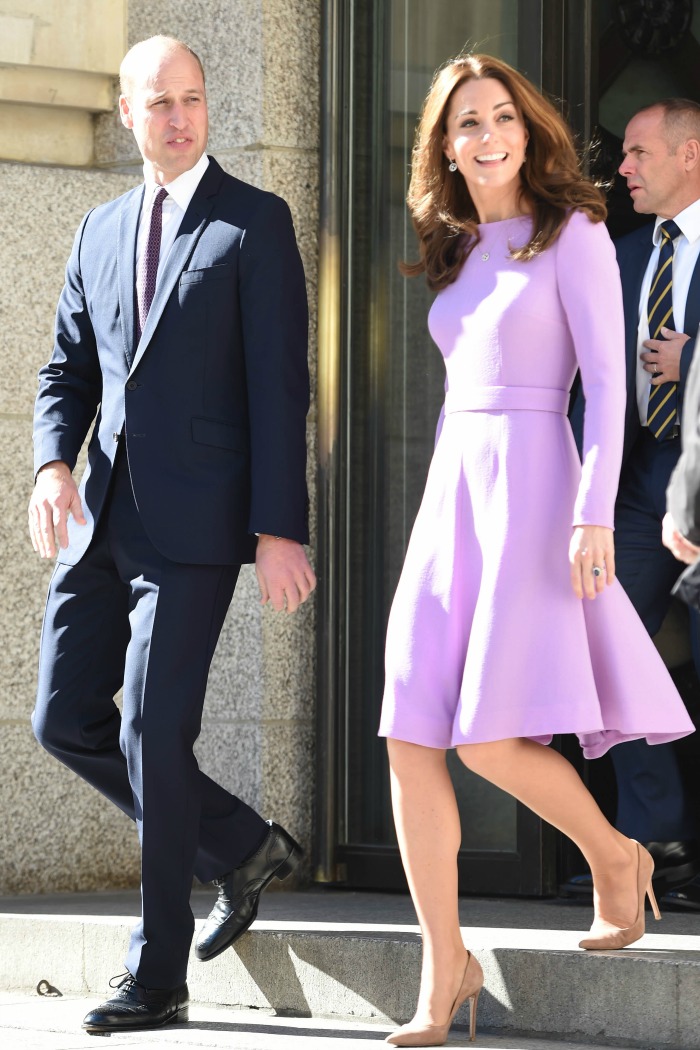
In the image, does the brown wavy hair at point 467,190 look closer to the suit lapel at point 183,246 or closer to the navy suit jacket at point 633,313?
the suit lapel at point 183,246

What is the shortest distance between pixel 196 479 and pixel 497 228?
0.91m

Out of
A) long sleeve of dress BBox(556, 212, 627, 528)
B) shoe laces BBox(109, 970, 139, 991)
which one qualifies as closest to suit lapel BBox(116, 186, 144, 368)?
long sleeve of dress BBox(556, 212, 627, 528)

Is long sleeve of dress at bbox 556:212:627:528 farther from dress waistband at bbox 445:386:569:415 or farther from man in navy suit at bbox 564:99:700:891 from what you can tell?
man in navy suit at bbox 564:99:700:891

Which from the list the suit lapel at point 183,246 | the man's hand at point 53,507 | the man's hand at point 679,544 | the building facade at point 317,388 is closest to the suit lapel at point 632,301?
the building facade at point 317,388

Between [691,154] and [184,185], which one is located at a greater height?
[691,154]

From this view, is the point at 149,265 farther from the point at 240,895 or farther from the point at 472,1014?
the point at 472,1014

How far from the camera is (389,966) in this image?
4.34 meters

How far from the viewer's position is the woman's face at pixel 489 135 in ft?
13.3

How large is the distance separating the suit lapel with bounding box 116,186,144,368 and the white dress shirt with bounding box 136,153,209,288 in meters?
0.02

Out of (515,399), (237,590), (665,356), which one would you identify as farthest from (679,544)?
(237,590)

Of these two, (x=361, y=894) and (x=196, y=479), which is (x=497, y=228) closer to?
(x=196, y=479)

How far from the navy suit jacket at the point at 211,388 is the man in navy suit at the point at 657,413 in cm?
121

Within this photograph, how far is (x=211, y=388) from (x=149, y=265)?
360 millimetres

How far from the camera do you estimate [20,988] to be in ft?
16.5
